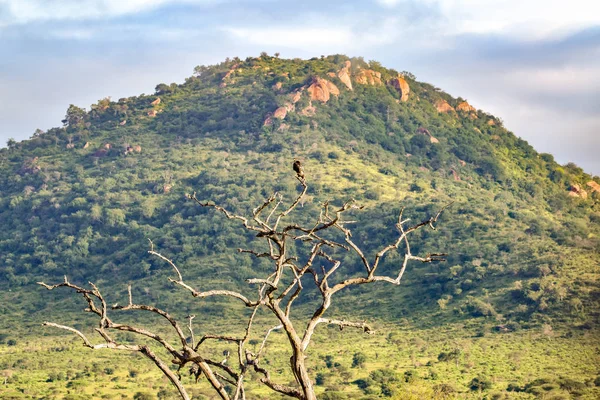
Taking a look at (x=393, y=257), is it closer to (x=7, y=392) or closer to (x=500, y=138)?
(x=7, y=392)

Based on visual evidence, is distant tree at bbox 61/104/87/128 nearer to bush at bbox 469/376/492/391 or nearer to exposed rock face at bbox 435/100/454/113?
exposed rock face at bbox 435/100/454/113

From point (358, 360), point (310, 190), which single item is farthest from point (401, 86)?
A: point (358, 360)

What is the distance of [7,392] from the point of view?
5084 cm

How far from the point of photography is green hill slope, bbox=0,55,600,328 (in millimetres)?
76375

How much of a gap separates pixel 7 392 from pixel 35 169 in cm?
6933

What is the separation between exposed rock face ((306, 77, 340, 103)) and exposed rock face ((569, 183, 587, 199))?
29.8 meters

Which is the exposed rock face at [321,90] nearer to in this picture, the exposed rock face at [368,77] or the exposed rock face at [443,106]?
the exposed rock face at [368,77]

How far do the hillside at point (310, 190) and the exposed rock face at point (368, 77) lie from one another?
8.5 inches

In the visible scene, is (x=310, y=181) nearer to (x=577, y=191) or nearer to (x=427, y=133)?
(x=427, y=133)

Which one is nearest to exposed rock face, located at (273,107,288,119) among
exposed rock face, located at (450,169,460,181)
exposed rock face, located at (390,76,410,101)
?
exposed rock face, located at (390,76,410,101)

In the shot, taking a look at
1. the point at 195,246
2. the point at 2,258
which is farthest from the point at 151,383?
the point at 2,258

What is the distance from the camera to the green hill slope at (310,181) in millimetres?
76375

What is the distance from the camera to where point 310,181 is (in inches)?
3846

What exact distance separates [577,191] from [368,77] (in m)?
28.9
